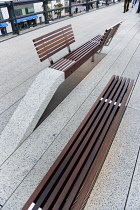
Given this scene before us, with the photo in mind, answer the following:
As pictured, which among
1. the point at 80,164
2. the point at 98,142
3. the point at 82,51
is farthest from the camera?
the point at 82,51

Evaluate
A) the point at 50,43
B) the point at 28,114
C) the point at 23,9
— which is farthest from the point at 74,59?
the point at 23,9

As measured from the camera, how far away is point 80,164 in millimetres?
1506

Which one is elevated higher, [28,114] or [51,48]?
[51,48]

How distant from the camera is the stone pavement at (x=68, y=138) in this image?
68.7 inches

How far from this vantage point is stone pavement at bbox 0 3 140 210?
5.73ft

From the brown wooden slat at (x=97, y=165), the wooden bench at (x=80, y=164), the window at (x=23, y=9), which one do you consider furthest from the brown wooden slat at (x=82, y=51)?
the window at (x=23, y=9)

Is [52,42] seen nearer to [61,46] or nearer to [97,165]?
[61,46]

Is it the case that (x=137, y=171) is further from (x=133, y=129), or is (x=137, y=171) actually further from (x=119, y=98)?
(x=119, y=98)

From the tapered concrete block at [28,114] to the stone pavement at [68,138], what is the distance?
4.6 inches

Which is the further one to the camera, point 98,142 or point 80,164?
point 98,142

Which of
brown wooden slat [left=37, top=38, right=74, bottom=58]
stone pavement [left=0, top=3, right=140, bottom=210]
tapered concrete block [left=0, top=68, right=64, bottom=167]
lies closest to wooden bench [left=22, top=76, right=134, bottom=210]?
stone pavement [left=0, top=3, right=140, bottom=210]

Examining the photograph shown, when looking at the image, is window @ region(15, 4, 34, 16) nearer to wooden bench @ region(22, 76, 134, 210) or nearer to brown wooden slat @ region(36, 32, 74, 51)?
brown wooden slat @ region(36, 32, 74, 51)

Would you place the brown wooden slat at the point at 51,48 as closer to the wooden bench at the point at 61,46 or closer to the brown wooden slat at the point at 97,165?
the wooden bench at the point at 61,46

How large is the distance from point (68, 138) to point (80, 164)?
2.89ft
